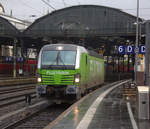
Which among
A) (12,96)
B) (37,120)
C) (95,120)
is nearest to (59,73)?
(37,120)

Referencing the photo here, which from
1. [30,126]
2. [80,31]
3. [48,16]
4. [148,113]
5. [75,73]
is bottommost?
[30,126]

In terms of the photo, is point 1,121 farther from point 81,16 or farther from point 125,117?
point 81,16

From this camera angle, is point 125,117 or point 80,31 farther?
point 80,31

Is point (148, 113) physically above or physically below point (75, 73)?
below

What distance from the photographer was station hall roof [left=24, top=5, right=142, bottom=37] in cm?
4106

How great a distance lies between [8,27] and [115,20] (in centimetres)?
1781

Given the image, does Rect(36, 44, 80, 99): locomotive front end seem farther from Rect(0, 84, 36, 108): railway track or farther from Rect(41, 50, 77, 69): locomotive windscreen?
Rect(0, 84, 36, 108): railway track

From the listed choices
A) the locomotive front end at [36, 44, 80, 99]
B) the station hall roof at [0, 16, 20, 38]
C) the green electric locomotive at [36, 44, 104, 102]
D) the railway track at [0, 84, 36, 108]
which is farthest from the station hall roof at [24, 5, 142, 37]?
the locomotive front end at [36, 44, 80, 99]

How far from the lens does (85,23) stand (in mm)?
42875

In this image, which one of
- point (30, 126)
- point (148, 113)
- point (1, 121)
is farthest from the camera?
point (1, 121)

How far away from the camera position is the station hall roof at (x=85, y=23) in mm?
41062

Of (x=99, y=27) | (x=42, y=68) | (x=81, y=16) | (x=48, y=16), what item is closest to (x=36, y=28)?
(x=48, y=16)

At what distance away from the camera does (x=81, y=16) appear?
43531mm

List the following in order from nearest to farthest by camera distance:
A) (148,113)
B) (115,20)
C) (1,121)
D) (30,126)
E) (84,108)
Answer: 1. (148,113)
2. (30,126)
3. (1,121)
4. (84,108)
5. (115,20)
